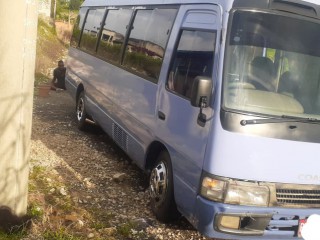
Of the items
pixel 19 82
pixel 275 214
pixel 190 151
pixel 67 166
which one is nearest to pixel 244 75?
pixel 190 151

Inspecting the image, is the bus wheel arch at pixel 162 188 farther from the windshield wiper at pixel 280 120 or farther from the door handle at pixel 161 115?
the windshield wiper at pixel 280 120

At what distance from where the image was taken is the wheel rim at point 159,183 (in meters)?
4.75

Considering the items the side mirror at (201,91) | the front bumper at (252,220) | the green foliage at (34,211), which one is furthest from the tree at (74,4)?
the front bumper at (252,220)

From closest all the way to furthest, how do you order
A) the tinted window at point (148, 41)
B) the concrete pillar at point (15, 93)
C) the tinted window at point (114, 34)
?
the concrete pillar at point (15, 93), the tinted window at point (148, 41), the tinted window at point (114, 34)

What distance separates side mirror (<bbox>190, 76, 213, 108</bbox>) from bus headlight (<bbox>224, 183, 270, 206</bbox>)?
0.73 m

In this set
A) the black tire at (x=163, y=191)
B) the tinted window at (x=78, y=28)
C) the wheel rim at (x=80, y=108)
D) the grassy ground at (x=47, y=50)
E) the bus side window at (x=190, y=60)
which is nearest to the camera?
the bus side window at (x=190, y=60)

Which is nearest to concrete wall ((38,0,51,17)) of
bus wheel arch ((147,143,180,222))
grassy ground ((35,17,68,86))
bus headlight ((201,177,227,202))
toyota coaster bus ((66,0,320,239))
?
grassy ground ((35,17,68,86))

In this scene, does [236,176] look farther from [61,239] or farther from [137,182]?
[137,182]

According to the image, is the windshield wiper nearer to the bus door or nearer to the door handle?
the bus door

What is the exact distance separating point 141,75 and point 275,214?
2579mm

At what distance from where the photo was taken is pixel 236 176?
11.8ft

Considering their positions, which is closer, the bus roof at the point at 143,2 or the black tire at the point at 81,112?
the bus roof at the point at 143,2

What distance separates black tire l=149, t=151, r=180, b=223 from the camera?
464cm

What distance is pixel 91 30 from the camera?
8477 millimetres
